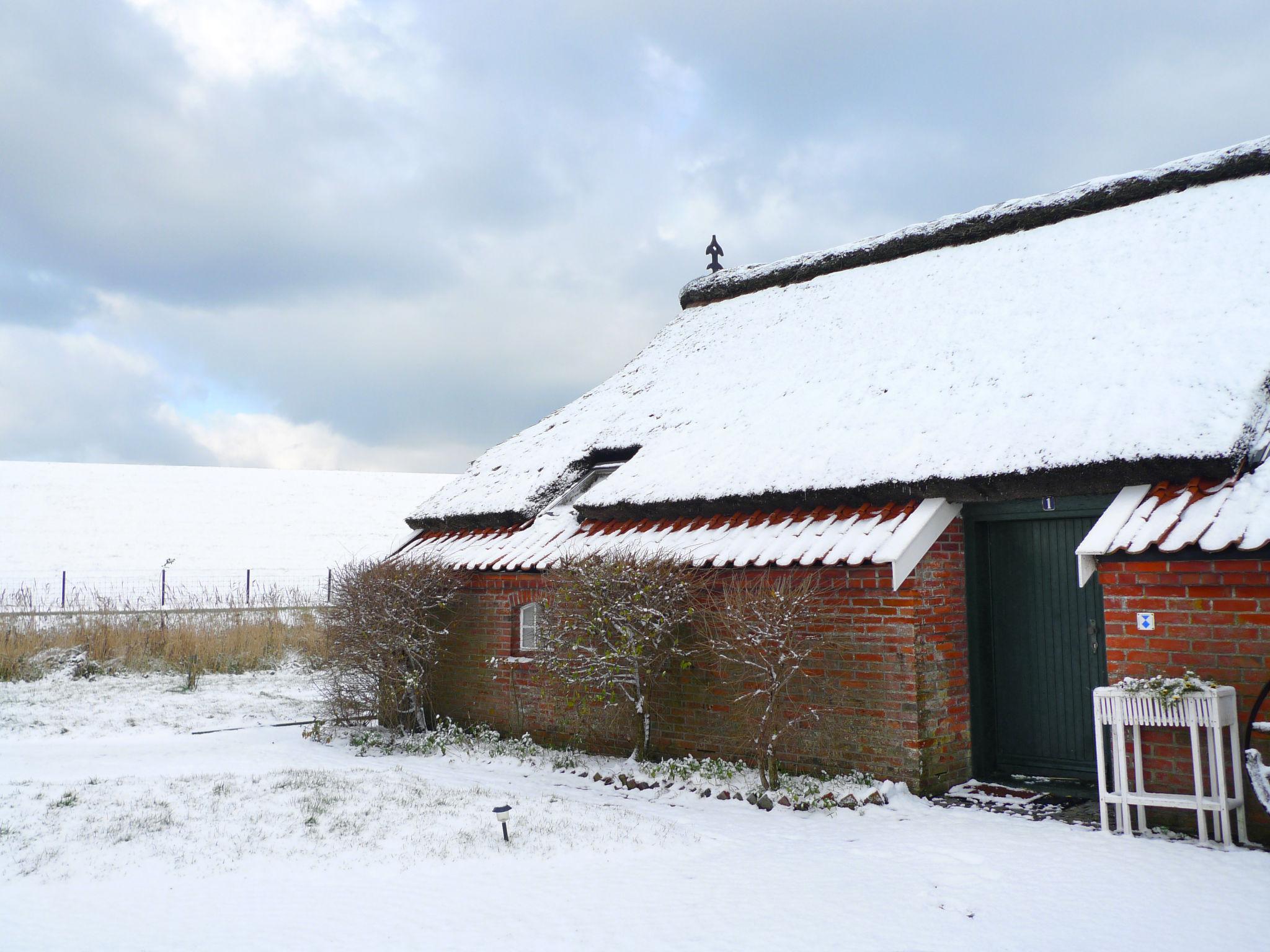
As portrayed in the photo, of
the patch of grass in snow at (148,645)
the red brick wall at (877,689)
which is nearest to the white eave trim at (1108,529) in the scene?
the red brick wall at (877,689)

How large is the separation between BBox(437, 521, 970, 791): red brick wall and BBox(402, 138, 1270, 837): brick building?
22 mm

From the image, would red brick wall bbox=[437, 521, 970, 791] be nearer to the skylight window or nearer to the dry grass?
the skylight window

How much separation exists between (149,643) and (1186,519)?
1729 centimetres

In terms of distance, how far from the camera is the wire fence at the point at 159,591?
20.0 metres

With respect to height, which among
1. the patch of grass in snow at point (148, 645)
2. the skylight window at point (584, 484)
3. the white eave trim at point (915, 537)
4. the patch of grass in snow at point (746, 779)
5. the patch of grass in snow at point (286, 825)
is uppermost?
the skylight window at point (584, 484)

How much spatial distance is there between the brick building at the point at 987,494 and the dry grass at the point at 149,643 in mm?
7997

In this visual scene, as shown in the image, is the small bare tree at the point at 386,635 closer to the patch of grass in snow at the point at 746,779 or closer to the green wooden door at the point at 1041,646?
the patch of grass in snow at the point at 746,779

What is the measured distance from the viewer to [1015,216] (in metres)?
10.6

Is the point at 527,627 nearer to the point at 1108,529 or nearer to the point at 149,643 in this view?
the point at 1108,529

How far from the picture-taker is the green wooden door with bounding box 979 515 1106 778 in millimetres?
7625

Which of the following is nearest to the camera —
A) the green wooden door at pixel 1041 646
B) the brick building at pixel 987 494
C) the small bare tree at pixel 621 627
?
the brick building at pixel 987 494

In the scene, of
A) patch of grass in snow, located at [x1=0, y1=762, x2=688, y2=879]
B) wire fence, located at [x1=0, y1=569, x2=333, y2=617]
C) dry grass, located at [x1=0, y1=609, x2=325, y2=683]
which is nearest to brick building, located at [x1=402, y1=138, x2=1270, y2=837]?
patch of grass in snow, located at [x1=0, y1=762, x2=688, y2=879]

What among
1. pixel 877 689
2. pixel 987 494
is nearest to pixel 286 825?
pixel 877 689

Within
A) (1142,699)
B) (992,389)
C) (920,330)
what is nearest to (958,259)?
(920,330)
